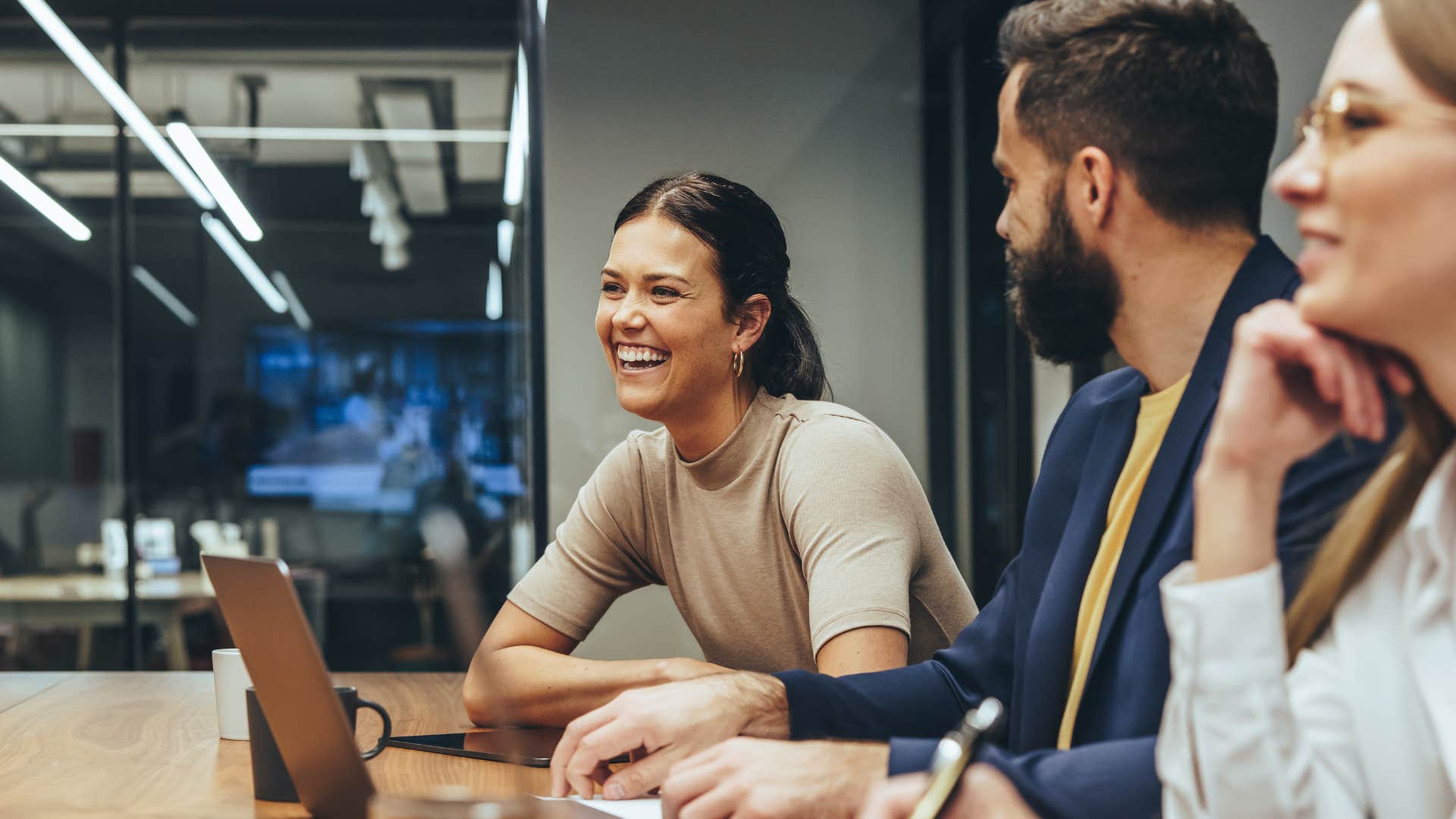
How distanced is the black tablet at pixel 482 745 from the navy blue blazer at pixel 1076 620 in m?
0.28

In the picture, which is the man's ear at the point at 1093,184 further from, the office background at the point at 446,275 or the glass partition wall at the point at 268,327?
the glass partition wall at the point at 268,327

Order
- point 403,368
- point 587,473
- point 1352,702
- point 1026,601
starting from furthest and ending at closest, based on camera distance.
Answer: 1. point 403,368
2. point 587,473
3. point 1026,601
4. point 1352,702

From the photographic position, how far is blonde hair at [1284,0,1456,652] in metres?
0.67

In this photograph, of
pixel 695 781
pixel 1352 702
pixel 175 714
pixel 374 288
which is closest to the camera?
pixel 1352 702

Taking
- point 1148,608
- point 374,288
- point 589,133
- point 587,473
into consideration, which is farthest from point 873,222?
point 374,288

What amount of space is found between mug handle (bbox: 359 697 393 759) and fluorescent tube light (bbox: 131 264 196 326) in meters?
5.67

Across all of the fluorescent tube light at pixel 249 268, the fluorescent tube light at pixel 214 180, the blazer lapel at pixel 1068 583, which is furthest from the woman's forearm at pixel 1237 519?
the fluorescent tube light at pixel 249 268

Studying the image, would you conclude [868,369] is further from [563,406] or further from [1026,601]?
[1026,601]

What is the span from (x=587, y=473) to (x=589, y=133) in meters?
1.11

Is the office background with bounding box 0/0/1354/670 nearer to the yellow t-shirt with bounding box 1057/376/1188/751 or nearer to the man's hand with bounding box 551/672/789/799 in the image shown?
the yellow t-shirt with bounding box 1057/376/1188/751

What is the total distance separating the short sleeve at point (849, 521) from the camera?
142 centimetres

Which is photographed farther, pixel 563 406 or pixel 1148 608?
pixel 563 406

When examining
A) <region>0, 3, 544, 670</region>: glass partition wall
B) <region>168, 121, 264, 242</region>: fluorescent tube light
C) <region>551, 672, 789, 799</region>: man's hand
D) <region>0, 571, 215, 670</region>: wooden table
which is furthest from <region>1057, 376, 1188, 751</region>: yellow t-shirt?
<region>168, 121, 264, 242</region>: fluorescent tube light

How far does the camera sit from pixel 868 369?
3.81 m
